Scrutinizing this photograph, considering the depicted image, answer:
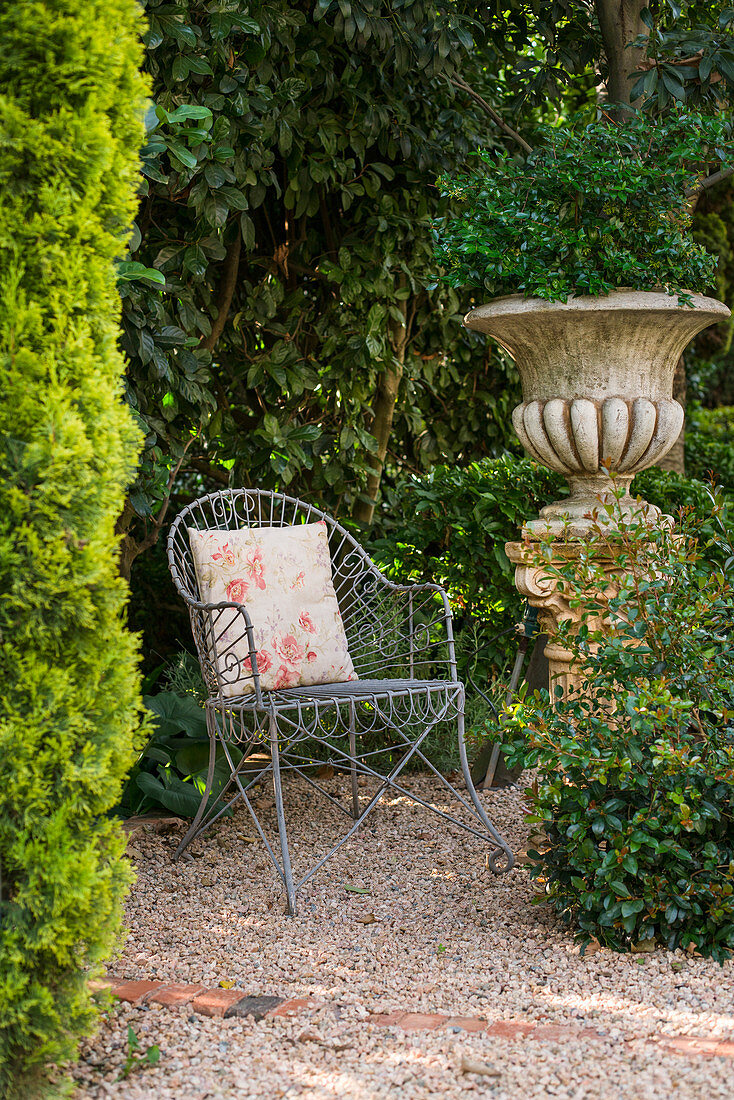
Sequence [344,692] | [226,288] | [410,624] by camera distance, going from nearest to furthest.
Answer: [344,692] < [410,624] < [226,288]

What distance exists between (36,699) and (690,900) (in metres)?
1.39

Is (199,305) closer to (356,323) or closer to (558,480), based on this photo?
(356,323)

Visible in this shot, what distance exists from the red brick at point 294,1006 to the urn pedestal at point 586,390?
1.13m

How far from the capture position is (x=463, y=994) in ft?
6.27

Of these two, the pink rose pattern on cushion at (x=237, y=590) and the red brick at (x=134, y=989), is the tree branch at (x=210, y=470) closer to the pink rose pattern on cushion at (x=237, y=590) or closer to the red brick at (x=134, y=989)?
the pink rose pattern on cushion at (x=237, y=590)

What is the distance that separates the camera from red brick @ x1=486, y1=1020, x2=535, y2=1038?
171 cm

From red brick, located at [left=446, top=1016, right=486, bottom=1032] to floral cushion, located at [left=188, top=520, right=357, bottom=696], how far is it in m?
1.13

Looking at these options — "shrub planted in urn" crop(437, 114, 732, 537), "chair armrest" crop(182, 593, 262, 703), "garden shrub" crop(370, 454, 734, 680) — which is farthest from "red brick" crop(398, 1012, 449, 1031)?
"garden shrub" crop(370, 454, 734, 680)

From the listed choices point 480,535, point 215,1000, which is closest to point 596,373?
point 480,535

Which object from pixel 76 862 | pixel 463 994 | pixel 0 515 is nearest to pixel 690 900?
pixel 463 994

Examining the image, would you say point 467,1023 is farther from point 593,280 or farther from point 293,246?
point 293,246

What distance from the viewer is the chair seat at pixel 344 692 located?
247 centimetres

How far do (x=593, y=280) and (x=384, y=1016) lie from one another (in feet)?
5.87

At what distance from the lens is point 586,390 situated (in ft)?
8.73
